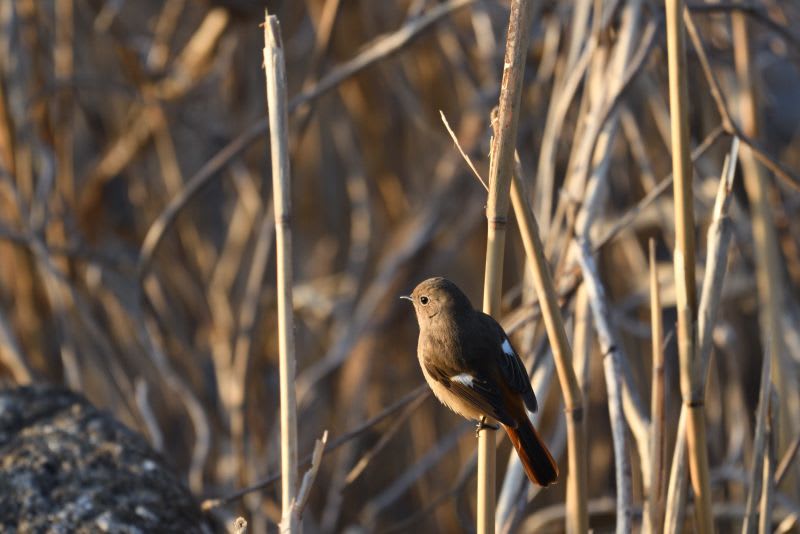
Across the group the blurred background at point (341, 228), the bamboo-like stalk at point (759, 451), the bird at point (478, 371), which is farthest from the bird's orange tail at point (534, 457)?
the blurred background at point (341, 228)

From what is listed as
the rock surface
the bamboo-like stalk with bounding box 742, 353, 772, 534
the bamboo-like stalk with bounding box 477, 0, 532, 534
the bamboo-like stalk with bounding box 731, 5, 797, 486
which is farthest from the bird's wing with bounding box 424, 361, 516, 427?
the bamboo-like stalk with bounding box 731, 5, 797, 486

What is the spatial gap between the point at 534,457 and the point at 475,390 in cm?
11

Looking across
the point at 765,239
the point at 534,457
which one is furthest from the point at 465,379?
the point at 765,239

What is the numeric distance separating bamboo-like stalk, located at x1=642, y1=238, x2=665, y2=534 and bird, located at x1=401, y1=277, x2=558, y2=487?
0.26 meters

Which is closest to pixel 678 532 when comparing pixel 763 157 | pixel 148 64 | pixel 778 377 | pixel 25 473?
pixel 763 157

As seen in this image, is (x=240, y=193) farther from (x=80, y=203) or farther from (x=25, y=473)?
(x=25, y=473)

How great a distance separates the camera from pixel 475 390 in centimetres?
128

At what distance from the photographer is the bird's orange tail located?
4.06 ft

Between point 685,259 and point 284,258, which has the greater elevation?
point 284,258

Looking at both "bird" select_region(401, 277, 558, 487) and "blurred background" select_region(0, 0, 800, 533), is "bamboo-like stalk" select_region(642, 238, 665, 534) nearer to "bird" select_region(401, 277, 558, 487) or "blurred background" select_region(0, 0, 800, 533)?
"bird" select_region(401, 277, 558, 487)

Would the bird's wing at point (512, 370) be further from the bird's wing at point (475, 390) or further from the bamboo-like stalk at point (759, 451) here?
the bamboo-like stalk at point (759, 451)

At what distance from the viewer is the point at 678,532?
1426mm

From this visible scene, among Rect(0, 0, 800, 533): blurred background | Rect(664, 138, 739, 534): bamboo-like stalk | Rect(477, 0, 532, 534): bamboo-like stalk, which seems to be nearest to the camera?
Rect(477, 0, 532, 534): bamboo-like stalk

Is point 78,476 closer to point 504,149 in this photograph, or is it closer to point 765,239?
point 504,149
